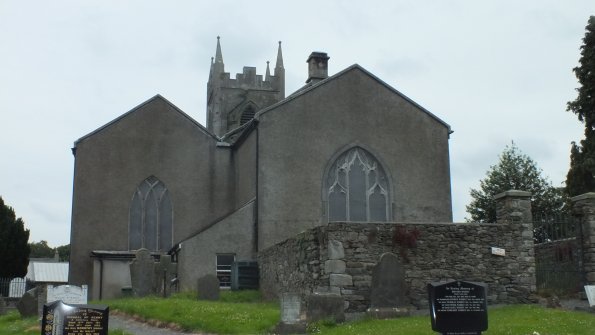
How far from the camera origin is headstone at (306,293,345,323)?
17.2m

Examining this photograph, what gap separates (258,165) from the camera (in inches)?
1172

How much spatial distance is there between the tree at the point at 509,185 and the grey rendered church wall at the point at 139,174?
17.8m

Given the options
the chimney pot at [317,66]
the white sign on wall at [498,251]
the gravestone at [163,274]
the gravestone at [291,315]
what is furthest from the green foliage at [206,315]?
the chimney pot at [317,66]

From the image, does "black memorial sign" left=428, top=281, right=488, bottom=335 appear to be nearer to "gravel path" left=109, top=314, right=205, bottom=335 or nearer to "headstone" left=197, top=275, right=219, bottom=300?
"gravel path" left=109, top=314, right=205, bottom=335

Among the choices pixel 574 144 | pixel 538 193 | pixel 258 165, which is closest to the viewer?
pixel 258 165

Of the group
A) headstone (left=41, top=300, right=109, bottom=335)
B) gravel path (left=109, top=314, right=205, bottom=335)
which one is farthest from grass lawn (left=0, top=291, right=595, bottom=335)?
headstone (left=41, top=300, right=109, bottom=335)

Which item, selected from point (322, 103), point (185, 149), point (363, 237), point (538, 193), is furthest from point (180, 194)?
point (538, 193)

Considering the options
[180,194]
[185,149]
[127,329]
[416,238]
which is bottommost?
[127,329]

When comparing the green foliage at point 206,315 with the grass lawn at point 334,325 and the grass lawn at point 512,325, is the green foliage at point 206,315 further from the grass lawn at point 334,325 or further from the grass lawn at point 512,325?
the grass lawn at point 512,325

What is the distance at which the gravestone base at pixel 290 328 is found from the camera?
16219mm

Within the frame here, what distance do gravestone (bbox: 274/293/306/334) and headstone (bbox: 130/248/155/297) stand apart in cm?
1056

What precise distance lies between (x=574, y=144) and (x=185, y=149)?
61.9 ft

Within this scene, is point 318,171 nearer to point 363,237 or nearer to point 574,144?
point 363,237

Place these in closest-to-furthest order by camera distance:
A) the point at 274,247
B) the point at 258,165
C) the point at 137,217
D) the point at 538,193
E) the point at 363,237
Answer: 1. the point at 363,237
2. the point at 274,247
3. the point at 258,165
4. the point at 137,217
5. the point at 538,193
